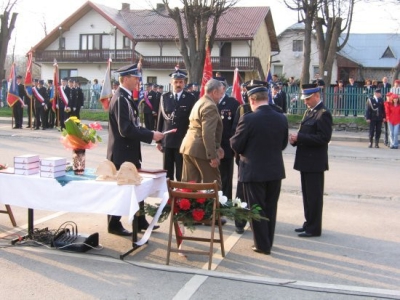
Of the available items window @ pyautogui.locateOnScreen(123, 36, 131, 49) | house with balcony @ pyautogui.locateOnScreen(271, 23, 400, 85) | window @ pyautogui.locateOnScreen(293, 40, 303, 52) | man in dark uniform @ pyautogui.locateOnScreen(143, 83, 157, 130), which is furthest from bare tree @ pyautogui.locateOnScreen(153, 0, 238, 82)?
window @ pyautogui.locateOnScreen(293, 40, 303, 52)

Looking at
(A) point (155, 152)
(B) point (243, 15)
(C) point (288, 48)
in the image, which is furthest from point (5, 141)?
(C) point (288, 48)

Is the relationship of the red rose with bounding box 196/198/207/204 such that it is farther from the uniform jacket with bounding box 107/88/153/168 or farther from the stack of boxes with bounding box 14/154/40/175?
the stack of boxes with bounding box 14/154/40/175

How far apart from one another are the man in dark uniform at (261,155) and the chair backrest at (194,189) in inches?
→ 26.9

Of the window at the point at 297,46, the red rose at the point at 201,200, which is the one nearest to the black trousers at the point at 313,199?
the red rose at the point at 201,200

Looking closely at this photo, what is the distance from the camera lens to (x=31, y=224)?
6645mm

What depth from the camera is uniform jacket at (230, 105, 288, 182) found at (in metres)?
6.28

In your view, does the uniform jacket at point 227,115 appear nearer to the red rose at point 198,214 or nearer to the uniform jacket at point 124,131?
the uniform jacket at point 124,131

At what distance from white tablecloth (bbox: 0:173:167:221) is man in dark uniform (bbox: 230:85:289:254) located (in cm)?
118

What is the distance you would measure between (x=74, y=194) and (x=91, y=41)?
47.9 metres

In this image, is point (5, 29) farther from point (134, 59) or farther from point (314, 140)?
point (314, 140)

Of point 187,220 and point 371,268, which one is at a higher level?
point 187,220

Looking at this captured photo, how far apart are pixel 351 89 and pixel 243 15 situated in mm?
25157

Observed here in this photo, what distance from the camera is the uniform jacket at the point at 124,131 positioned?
6.49 metres

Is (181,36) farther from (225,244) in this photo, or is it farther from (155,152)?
(225,244)
